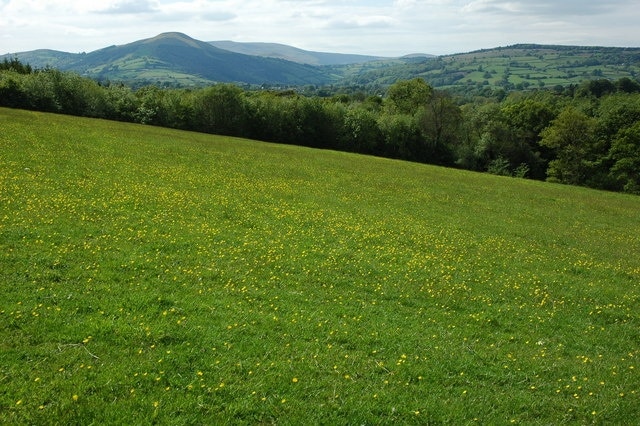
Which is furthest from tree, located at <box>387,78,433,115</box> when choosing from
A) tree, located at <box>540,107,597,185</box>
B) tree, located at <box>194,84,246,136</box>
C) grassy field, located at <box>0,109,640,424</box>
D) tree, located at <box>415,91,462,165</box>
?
grassy field, located at <box>0,109,640,424</box>

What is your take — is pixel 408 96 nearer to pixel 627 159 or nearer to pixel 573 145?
pixel 573 145

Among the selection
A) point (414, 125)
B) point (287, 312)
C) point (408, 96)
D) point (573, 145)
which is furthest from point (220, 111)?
point (287, 312)

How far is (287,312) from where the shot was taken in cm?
1307

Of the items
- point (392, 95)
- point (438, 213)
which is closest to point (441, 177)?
point (438, 213)

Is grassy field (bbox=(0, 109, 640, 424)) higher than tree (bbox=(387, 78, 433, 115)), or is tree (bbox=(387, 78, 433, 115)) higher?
tree (bbox=(387, 78, 433, 115))

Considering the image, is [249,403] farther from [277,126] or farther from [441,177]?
[277,126]

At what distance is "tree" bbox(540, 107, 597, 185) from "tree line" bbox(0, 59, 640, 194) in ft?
0.57

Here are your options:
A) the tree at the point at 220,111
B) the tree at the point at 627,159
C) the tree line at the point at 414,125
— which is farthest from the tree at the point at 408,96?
the tree at the point at 627,159

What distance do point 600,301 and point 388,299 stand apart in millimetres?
9168

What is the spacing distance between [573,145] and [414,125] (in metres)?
29.3

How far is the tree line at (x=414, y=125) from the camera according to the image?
2990 inches

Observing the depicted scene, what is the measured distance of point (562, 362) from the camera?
473 inches

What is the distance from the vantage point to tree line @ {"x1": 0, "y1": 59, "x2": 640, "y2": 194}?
75938 millimetres

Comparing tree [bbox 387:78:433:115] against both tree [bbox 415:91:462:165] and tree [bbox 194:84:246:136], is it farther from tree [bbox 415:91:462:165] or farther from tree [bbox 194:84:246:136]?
tree [bbox 194:84:246:136]
